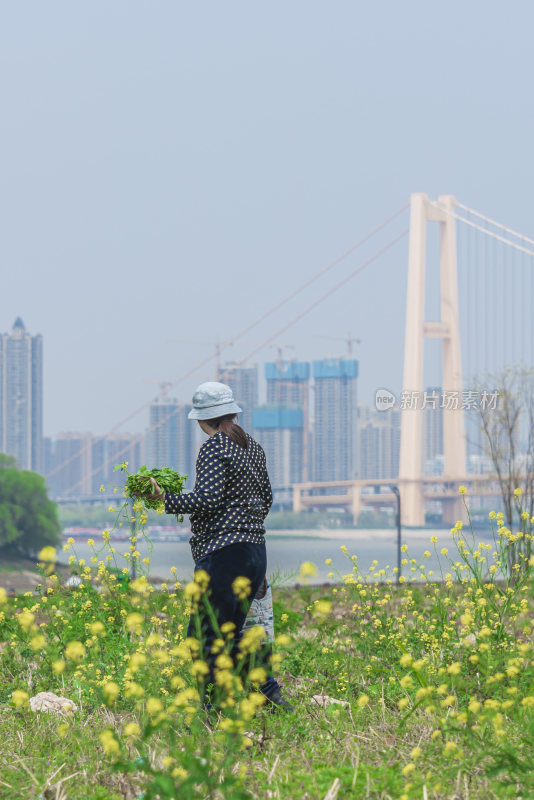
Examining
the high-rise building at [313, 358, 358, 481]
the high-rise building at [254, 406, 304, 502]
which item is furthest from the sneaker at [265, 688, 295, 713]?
the high-rise building at [313, 358, 358, 481]

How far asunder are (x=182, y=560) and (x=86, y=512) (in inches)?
581

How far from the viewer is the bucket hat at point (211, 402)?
334 centimetres

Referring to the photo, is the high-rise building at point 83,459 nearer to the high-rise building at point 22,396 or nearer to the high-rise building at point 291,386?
the high-rise building at point 22,396

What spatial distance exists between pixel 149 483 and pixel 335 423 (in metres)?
71.8

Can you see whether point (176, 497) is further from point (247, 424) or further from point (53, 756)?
point (247, 424)

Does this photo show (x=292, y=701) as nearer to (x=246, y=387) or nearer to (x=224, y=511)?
(x=224, y=511)

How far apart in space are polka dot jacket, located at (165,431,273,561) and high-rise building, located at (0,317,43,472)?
3425 inches

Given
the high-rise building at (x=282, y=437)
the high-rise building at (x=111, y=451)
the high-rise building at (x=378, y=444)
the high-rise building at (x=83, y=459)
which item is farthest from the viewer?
the high-rise building at (x=111, y=451)

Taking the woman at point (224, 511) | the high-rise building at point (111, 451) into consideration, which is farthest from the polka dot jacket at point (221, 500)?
the high-rise building at point (111, 451)

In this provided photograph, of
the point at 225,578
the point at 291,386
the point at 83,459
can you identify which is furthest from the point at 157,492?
the point at 83,459

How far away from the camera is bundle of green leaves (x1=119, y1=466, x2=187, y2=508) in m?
3.66

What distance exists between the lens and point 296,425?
75188 mm

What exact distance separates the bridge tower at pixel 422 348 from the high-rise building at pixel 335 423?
39.1 meters

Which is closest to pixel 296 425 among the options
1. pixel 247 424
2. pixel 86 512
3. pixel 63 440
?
pixel 247 424
